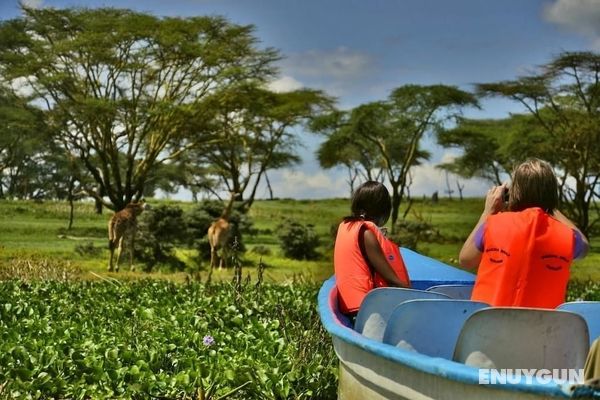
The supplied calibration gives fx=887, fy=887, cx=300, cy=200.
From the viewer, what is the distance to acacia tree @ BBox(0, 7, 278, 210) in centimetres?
1722

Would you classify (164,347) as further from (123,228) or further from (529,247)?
(123,228)

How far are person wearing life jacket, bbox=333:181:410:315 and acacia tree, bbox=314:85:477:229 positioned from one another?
17796 millimetres

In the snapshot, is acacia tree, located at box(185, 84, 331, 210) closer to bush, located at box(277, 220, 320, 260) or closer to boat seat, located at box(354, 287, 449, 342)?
bush, located at box(277, 220, 320, 260)

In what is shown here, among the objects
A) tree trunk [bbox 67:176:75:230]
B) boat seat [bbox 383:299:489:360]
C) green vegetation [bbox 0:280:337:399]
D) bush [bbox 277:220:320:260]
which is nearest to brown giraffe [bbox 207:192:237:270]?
bush [bbox 277:220:320:260]

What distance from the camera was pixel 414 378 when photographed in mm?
2730

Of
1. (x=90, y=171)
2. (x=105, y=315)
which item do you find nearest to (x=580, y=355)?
(x=105, y=315)

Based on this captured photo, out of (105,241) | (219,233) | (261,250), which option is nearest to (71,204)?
(105,241)

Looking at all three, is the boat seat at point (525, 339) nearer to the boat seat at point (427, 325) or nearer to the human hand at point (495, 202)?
the boat seat at point (427, 325)

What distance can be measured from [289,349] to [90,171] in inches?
528

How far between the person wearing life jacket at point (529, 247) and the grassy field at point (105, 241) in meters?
8.49

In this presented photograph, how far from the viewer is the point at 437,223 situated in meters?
21.9

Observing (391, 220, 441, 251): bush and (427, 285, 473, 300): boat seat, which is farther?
(391, 220, 441, 251): bush

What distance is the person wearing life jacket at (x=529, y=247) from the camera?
3.12m

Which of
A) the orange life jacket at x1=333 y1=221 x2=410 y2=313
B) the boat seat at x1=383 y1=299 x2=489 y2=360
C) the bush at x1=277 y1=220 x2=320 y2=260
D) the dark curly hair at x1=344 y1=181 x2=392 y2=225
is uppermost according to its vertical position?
the dark curly hair at x1=344 y1=181 x2=392 y2=225
